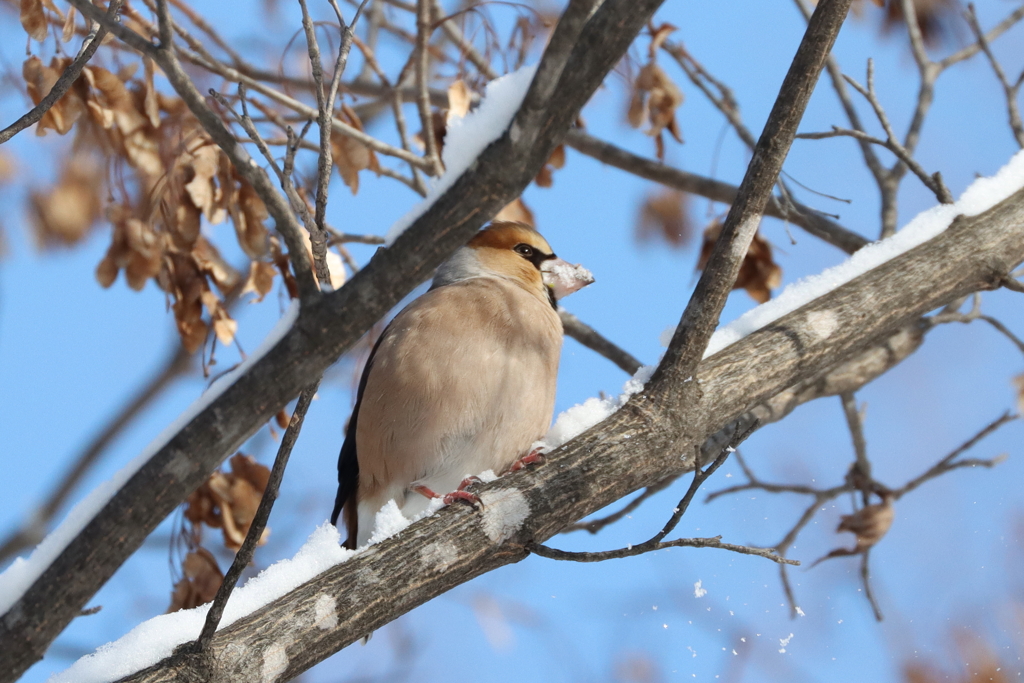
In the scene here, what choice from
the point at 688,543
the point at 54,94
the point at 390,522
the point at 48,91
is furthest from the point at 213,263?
the point at 688,543

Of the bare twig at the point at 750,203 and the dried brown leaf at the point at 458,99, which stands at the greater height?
the dried brown leaf at the point at 458,99

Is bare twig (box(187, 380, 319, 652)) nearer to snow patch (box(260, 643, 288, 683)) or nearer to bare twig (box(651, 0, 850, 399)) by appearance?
snow patch (box(260, 643, 288, 683))

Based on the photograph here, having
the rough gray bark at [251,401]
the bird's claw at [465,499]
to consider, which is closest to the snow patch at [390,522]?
the bird's claw at [465,499]

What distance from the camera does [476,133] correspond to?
187 centimetres

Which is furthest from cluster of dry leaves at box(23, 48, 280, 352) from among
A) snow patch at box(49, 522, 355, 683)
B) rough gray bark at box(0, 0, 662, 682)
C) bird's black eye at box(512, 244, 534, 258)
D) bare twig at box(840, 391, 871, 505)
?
bare twig at box(840, 391, 871, 505)

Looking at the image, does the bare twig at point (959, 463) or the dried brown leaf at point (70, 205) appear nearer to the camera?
the bare twig at point (959, 463)

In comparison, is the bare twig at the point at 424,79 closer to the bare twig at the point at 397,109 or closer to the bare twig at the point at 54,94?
the bare twig at the point at 397,109

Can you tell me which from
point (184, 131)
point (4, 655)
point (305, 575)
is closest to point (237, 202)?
point (184, 131)

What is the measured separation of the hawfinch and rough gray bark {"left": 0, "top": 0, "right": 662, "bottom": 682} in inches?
56.8

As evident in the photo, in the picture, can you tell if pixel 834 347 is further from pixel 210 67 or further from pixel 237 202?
pixel 210 67

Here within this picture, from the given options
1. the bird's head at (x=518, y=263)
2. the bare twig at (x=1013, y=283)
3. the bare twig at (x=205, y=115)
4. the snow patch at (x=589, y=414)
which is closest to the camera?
the bare twig at (x=205, y=115)

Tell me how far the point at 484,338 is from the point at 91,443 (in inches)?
177

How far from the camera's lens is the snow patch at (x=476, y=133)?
5.97 ft

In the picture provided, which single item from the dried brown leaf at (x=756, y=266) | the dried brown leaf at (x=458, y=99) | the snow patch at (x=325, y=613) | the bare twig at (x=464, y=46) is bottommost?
the snow patch at (x=325, y=613)
